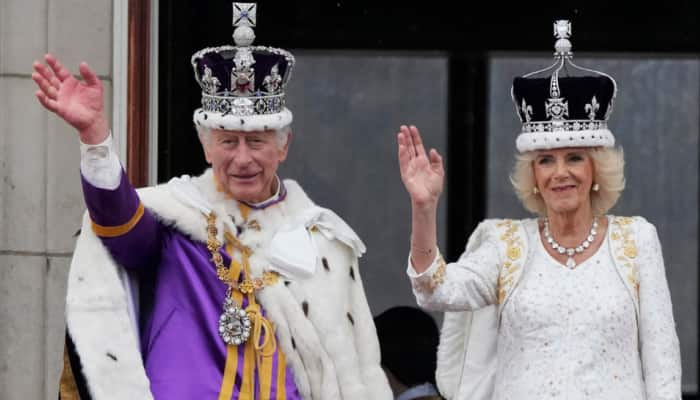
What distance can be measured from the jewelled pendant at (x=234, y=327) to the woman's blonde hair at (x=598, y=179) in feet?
3.24

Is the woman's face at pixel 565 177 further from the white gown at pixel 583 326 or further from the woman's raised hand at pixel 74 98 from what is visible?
the woman's raised hand at pixel 74 98

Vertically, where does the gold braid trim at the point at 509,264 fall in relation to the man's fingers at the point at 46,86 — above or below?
below

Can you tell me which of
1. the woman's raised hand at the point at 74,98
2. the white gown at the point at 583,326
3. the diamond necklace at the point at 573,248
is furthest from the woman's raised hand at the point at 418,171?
the woman's raised hand at the point at 74,98

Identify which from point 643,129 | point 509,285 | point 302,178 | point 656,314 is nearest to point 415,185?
point 509,285

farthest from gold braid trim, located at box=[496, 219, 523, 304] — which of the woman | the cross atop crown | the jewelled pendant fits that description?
the cross atop crown

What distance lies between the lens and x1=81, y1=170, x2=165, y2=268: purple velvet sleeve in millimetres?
5395

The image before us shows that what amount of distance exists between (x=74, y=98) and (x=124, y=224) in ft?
1.32

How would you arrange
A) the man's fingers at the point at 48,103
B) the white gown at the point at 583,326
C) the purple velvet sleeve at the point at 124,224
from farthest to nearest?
1. the white gown at the point at 583,326
2. the purple velvet sleeve at the point at 124,224
3. the man's fingers at the point at 48,103

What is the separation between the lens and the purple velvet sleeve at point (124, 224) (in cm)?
539

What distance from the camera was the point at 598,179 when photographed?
579 centimetres

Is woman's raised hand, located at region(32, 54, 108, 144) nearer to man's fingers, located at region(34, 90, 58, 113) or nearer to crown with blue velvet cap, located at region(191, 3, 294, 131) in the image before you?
man's fingers, located at region(34, 90, 58, 113)

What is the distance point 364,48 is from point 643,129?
123 cm

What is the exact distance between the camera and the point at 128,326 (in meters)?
5.53

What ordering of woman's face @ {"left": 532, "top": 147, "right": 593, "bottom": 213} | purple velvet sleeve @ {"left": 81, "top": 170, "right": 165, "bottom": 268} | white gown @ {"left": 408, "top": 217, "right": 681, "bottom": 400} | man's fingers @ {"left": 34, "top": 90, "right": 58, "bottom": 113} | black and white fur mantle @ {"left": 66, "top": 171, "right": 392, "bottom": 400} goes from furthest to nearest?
woman's face @ {"left": 532, "top": 147, "right": 593, "bottom": 213}, white gown @ {"left": 408, "top": 217, "right": 681, "bottom": 400}, black and white fur mantle @ {"left": 66, "top": 171, "right": 392, "bottom": 400}, purple velvet sleeve @ {"left": 81, "top": 170, "right": 165, "bottom": 268}, man's fingers @ {"left": 34, "top": 90, "right": 58, "bottom": 113}
